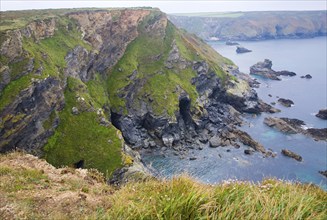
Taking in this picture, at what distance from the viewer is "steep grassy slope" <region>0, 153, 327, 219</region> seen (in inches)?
372

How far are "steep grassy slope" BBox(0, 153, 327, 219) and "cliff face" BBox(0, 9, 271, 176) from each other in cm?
4857

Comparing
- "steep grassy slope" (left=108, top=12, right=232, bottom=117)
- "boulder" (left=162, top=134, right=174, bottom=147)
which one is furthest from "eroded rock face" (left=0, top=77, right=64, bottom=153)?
"boulder" (left=162, top=134, right=174, bottom=147)

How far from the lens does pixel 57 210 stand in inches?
475

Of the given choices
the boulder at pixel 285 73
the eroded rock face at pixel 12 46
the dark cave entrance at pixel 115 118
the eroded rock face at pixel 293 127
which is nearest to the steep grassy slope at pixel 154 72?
the dark cave entrance at pixel 115 118

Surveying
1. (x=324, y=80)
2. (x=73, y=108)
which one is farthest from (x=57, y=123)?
(x=324, y=80)

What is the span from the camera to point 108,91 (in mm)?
106250

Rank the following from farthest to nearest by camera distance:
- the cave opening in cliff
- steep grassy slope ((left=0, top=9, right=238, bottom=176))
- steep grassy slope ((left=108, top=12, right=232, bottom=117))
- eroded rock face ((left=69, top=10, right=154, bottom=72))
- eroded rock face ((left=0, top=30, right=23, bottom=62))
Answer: eroded rock face ((left=69, top=10, right=154, bottom=72)), the cave opening in cliff, steep grassy slope ((left=108, top=12, right=232, bottom=117)), eroded rock face ((left=0, top=30, right=23, bottom=62)), steep grassy slope ((left=0, top=9, right=238, bottom=176))

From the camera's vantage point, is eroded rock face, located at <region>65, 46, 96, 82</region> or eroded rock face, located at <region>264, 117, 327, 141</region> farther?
eroded rock face, located at <region>264, 117, 327, 141</region>

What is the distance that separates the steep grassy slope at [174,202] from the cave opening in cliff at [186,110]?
92534 millimetres

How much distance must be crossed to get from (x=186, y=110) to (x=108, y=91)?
27190mm

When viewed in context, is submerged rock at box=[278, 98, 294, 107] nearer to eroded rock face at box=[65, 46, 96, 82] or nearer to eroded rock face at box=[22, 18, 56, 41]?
eroded rock face at box=[65, 46, 96, 82]

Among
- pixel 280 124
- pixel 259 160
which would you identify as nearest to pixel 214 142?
pixel 259 160

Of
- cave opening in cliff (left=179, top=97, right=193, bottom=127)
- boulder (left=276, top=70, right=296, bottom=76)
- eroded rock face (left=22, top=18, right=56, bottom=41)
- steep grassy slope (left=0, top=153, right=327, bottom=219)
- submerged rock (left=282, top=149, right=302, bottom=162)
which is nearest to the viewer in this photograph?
steep grassy slope (left=0, top=153, right=327, bottom=219)

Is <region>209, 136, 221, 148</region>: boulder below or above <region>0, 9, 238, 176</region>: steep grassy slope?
below
